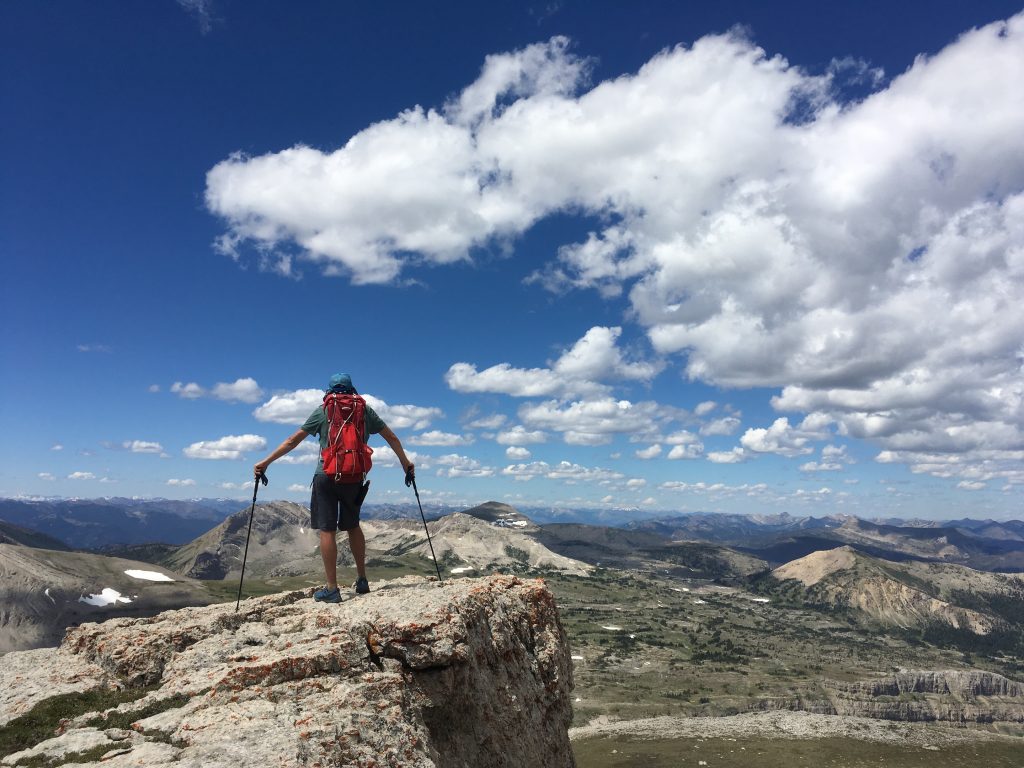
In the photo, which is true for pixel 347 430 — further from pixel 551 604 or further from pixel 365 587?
pixel 551 604

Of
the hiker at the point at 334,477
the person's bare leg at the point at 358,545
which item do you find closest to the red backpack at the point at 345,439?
the hiker at the point at 334,477

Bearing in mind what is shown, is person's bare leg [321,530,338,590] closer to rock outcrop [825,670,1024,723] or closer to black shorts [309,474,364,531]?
black shorts [309,474,364,531]

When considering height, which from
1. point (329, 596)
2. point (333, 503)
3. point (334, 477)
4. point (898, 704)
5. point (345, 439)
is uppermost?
point (345, 439)

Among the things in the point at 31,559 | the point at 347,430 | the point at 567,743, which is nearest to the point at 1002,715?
the point at 567,743

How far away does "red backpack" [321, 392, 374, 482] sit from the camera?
1477cm

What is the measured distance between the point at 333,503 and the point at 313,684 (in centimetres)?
512

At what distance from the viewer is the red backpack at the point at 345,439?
1477cm

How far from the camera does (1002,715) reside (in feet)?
623

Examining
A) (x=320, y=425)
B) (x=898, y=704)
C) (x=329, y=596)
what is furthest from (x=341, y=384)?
(x=898, y=704)

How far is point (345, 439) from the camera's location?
14.9m

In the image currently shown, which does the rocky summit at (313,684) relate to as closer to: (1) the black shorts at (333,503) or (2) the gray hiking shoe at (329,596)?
(2) the gray hiking shoe at (329,596)

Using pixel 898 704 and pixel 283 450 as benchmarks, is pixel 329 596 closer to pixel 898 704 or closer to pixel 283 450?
pixel 283 450

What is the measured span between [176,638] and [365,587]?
4.86m

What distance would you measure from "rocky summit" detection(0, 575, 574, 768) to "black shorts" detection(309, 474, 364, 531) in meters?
2.17
